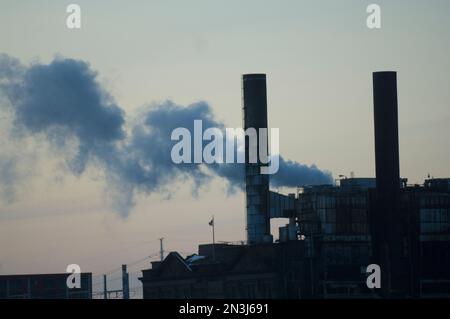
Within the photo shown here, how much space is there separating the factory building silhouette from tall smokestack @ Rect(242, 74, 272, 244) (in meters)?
0.07

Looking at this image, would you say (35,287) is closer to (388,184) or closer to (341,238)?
(341,238)

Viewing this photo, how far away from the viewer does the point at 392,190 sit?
281 ft

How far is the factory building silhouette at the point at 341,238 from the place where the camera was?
8575cm

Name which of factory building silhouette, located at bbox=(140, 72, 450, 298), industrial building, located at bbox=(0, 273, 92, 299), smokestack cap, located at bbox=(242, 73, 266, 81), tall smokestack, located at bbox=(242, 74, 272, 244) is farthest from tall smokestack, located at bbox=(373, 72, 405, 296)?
industrial building, located at bbox=(0, 273, 92, 299)

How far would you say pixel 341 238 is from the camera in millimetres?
89812

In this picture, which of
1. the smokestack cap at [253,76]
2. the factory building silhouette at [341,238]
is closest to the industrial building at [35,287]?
the factory building silhouette at [341,238]

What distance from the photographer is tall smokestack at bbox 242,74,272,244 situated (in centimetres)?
8888

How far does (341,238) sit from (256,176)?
745 centimetres

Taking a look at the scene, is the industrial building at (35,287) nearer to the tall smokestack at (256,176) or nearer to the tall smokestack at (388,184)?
the tall smokestack at (256,176)

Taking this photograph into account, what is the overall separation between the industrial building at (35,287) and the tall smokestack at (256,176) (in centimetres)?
2191
